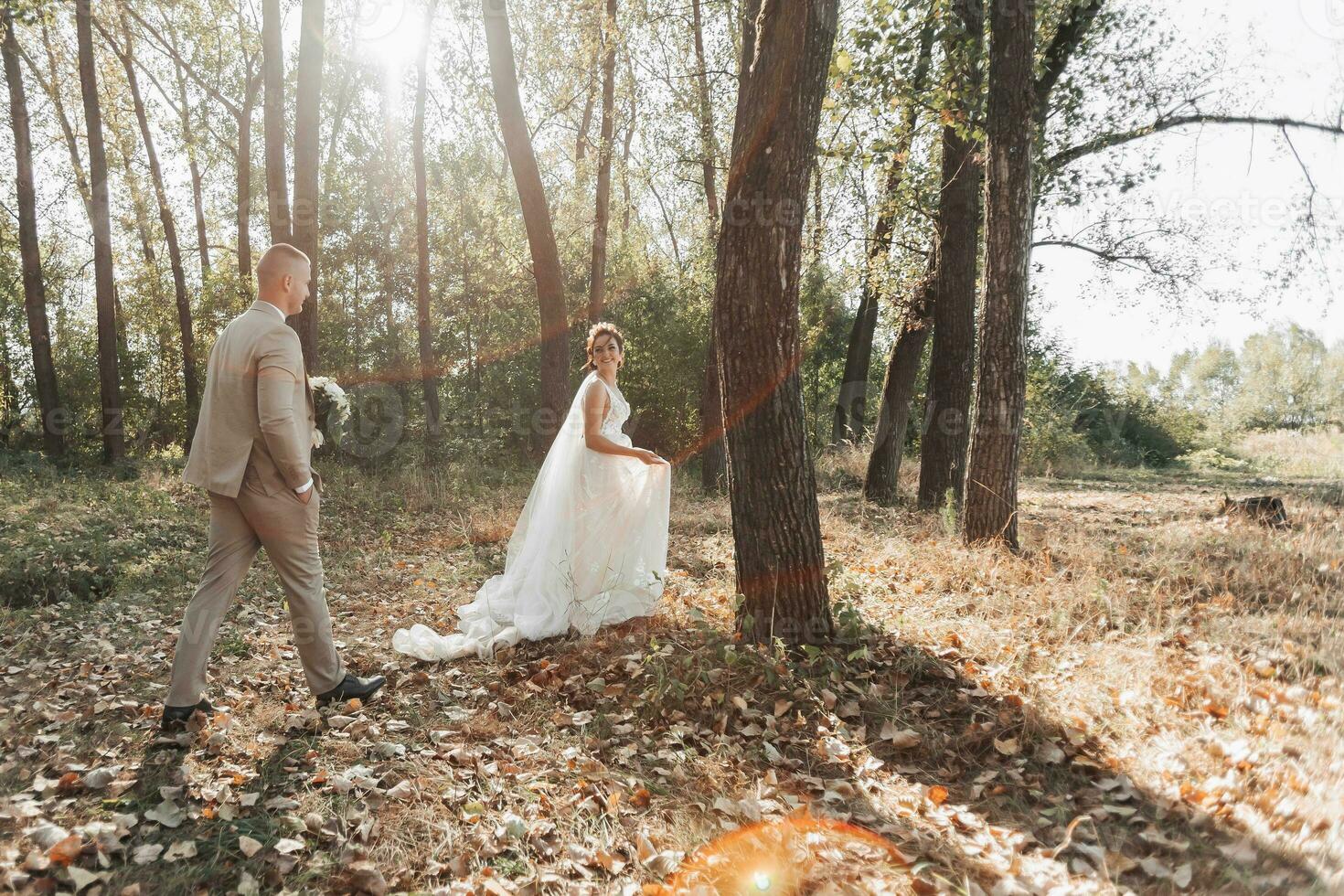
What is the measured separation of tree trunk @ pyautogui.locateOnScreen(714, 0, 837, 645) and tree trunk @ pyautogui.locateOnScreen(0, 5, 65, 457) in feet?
51.1

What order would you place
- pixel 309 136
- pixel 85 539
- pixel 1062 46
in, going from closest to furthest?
pixel 85 539, pixel 1062 46, pixel 309 136

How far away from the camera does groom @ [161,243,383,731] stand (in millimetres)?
3867

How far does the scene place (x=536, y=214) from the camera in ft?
34.9

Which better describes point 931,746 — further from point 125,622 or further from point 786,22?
point 125,622

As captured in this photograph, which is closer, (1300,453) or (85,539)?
(85,539)

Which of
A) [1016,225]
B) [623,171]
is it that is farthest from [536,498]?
[623,171]

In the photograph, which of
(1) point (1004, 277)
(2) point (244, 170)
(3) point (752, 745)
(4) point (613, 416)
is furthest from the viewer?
(2) point (244, 170)

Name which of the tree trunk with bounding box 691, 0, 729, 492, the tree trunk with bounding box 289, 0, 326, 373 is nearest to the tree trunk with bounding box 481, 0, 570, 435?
the tree trunk with bounding box 691, 0, 729, 492

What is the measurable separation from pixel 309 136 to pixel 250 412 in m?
9.04

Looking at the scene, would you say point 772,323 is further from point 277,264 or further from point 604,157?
point 604,157

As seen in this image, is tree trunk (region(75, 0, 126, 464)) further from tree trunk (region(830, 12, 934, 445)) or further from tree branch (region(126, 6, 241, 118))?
tree trunk (region(830, 12, 934, 445))

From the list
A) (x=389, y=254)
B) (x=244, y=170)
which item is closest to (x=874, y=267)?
(x=389, y=254)

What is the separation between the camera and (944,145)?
9.76m

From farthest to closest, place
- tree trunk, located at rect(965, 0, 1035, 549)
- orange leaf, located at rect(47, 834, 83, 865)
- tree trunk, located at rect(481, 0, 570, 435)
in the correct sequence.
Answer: tree trunk, located at rect(481, 0, 570, 435) < tree trunk, located at rect(965, 0, 1035, 549) < orange leaf, located at rect(47, 834, 83, 865)
